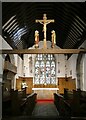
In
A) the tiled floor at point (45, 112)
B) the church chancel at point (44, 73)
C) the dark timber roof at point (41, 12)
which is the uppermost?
the dark timber roof at point (41, 12)

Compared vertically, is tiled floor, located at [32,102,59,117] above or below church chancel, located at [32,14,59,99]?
below

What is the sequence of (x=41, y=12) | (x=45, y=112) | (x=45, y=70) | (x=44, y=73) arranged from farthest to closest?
(x=45, y=70)
(x=44, y=73)
(x=41, y=12)
(x=45, y=112)

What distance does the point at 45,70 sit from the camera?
939 inches

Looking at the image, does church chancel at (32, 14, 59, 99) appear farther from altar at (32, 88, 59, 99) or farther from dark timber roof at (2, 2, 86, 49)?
dark timber roof at (2, 2, 86, 49)

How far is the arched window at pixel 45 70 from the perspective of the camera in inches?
923

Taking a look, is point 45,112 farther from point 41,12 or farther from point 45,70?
point 45,70

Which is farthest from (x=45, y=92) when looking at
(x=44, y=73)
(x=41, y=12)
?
(x=41, y=12)

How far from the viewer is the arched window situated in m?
23.4

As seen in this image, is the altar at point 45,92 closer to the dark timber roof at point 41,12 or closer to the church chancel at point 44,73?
the church chancel at point 44,73

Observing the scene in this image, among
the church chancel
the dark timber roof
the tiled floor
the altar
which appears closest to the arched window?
the church chancel

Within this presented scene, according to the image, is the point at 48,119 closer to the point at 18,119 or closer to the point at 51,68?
the point at 18,119

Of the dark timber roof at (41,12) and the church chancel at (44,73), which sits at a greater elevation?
the dark timber roof at (41,12)

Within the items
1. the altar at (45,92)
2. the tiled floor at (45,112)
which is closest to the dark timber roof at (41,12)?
the tiled floor at (45,112)

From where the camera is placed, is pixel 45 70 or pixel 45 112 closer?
pixel 45 112
